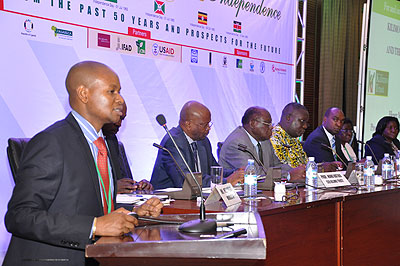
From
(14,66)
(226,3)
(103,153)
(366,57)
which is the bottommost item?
(103,153)

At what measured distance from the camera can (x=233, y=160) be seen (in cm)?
412

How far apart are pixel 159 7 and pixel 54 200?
3.45 metres

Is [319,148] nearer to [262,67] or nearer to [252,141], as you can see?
[262,67]

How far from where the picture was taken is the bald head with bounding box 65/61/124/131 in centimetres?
190

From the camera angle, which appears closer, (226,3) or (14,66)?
(14,66)

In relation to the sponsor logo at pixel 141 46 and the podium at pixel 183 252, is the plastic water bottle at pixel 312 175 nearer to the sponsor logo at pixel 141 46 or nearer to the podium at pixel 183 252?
the sponsor logo at pixel 141 46

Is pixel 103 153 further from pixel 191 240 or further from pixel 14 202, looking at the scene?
pixel 191 240

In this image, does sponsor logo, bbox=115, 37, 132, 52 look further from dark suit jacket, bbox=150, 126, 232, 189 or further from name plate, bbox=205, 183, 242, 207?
name plate, bbox=205, 183, 242, 207

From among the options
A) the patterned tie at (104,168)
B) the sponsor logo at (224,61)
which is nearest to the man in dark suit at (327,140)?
the sponsor logo at (224,61)

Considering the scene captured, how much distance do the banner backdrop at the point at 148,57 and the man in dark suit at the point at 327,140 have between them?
2.26 feet

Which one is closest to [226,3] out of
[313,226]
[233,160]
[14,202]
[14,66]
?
[233,160]

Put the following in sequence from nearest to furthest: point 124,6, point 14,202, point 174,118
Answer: point 14,202 → point 124,6 → point 174,118

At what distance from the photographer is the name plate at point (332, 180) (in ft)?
11.4

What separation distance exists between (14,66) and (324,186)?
247 cm
